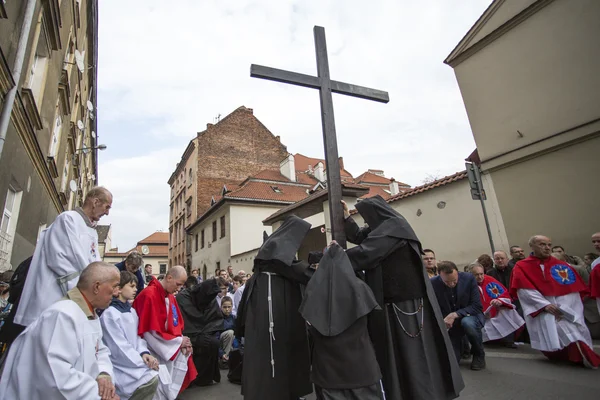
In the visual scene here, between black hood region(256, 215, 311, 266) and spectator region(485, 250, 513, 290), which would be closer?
black hood region(256, 215, 311, 266)

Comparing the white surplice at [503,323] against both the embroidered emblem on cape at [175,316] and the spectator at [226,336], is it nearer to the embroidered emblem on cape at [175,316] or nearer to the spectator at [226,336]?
the spectator at [226,336]

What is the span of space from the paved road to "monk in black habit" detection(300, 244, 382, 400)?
2.10 meters

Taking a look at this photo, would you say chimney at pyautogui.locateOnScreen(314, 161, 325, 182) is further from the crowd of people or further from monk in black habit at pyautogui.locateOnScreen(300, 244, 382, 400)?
monk in black habit at pyautogui.locateOnScreen(300, 244, 382, 400)

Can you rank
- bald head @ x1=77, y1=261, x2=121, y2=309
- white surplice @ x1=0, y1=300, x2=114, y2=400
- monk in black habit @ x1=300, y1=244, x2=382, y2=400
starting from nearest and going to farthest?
white surplice @ x1=0, y1=300, x2=114, y2=400, bald head @ x1=77, y1=261, x2=121, y2=309, monk in black habit @ x1=300, y1=244, x2=382, y2=400

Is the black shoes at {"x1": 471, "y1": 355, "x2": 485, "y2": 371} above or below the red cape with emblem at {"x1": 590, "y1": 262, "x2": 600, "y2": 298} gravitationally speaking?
below

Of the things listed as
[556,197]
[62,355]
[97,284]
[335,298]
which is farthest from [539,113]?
[62,355]

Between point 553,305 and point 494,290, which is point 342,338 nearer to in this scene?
point 553,305

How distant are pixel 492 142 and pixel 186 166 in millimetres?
33002

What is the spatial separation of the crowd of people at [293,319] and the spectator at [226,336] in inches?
51.2

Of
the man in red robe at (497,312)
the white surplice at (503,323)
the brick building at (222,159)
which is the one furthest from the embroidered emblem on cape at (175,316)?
the brick building at (222,159)

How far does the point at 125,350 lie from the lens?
3.74m

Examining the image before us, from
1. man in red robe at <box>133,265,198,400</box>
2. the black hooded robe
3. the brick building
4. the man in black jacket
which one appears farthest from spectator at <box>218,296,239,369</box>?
the brick building

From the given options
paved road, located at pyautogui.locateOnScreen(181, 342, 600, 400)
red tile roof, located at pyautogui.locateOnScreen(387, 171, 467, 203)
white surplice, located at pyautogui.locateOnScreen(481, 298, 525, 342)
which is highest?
red tile roof, located at pyautogui.locateOnScreen(387, 171, 467, 203)

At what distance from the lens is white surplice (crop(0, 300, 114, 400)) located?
77.2 inches
